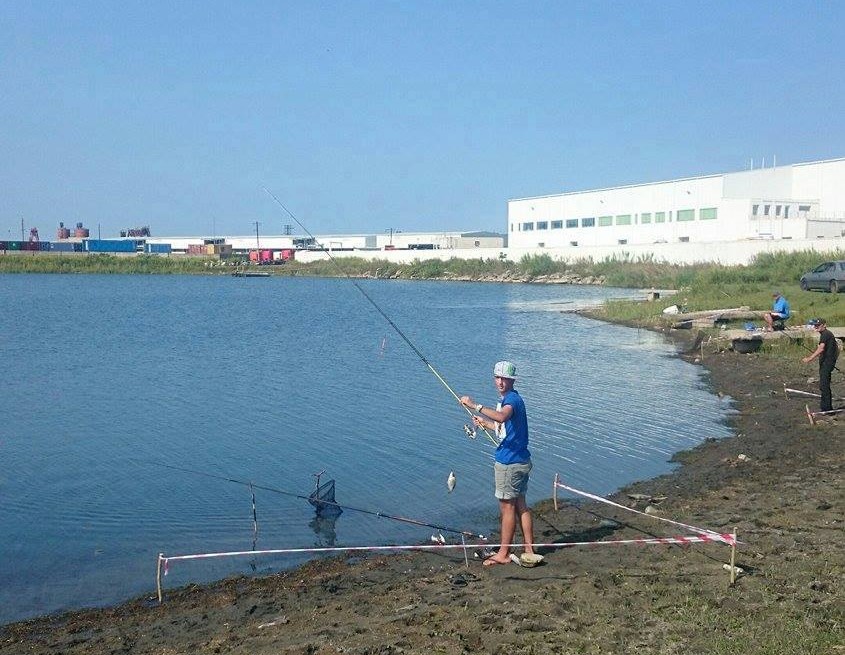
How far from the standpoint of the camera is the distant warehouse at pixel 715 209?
70000 millimetres

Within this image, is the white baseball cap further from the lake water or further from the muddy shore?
the lake water

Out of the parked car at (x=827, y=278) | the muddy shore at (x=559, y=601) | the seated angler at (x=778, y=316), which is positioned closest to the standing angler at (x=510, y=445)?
the muddy shore at (x=559, y=601)

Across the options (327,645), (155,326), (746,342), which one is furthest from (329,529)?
(155,326)

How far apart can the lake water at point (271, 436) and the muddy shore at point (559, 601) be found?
1100 mm

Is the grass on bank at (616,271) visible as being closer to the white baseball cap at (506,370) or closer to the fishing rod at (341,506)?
the fishing rod at (341,506)

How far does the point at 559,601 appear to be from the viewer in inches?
305

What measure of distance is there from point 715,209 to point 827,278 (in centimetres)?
3419

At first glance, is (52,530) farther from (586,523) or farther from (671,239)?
(671,239)

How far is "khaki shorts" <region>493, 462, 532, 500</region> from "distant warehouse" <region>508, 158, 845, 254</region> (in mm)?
63835

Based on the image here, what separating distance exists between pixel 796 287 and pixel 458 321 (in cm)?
1728

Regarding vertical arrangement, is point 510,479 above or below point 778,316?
below

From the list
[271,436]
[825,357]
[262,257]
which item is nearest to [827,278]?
[825,357]

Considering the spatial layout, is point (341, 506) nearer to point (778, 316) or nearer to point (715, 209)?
point (778, 316)

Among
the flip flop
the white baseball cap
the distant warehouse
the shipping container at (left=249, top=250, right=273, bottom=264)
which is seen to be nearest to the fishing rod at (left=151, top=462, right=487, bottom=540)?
the flip flop
